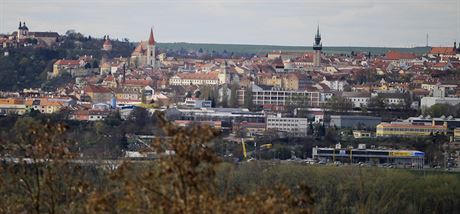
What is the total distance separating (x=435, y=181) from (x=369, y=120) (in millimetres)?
19014

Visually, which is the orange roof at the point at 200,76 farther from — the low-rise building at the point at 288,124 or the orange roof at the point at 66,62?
the low-rise building at the point at 288,124

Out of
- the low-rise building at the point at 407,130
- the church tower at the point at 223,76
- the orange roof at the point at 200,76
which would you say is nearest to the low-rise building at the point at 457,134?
the low-rise building at the point at 407,130

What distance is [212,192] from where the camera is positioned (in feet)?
25.1

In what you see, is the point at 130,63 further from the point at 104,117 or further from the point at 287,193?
the point at 287,193

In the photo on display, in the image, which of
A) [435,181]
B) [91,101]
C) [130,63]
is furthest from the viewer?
[130,63]

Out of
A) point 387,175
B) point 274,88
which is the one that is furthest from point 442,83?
point 387,175

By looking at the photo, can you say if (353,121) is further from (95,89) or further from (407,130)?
(95,89)

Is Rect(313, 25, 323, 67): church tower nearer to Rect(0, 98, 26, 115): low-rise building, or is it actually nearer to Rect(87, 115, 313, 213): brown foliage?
Rect(0, 98, 26, 115): low-rise building

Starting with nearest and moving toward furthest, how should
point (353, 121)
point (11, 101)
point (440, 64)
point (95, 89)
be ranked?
1. point (353, 121)
2. point (11, 101)
3. point (95, 89)
4. point (440, 64)

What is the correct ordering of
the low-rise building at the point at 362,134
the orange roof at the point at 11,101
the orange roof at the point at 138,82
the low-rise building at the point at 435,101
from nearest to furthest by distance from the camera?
the low-rise building at the point at 362,134 → the orange roof at the point at 11,101 → the low-rise building at the point at 435,101 → the orange roof at the point at 138,82

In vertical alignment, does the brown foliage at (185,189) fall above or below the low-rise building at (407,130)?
above

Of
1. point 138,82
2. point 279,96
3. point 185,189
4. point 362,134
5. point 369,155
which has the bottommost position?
point 369,155

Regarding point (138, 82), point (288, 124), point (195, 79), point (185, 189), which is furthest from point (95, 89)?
point (185, 189)

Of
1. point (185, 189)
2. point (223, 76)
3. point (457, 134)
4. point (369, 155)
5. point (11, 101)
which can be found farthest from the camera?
point (223, 76)
